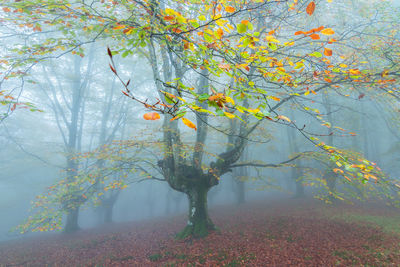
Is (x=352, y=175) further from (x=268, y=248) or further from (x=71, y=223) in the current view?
(x=71, y=223)

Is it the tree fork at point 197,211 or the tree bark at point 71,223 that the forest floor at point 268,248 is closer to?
the tree fork at point 197,211

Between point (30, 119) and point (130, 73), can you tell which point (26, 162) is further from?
point (130, 73)

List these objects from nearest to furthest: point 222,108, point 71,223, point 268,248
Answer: point 222,108 → point 268,248 → point 71,223

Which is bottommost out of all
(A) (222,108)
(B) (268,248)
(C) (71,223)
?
(C) (71,223)

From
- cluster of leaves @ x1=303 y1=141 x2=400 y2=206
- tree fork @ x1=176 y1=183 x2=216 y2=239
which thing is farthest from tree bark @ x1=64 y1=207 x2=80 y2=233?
cluster of leaves @ x1=303 y1=141 x2=400 y2=206

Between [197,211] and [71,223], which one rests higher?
[197,211]

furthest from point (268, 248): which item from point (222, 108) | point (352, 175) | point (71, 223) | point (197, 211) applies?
point (71, 223)

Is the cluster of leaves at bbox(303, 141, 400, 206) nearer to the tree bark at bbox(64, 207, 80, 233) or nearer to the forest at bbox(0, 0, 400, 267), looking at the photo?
the forest at bbox(0, 0, 400, 267)

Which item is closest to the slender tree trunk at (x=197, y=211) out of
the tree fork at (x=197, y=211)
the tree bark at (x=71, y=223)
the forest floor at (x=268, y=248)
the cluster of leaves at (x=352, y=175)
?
the tree fork at (x=197, y=211)

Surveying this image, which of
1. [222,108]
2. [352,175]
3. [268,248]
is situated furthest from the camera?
[268,248]

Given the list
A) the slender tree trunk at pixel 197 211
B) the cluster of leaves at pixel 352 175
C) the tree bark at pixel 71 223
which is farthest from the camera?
the tree bark at pixel 71 223

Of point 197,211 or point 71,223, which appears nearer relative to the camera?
point 197,211

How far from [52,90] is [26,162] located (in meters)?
13.4

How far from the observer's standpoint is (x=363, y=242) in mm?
5117
